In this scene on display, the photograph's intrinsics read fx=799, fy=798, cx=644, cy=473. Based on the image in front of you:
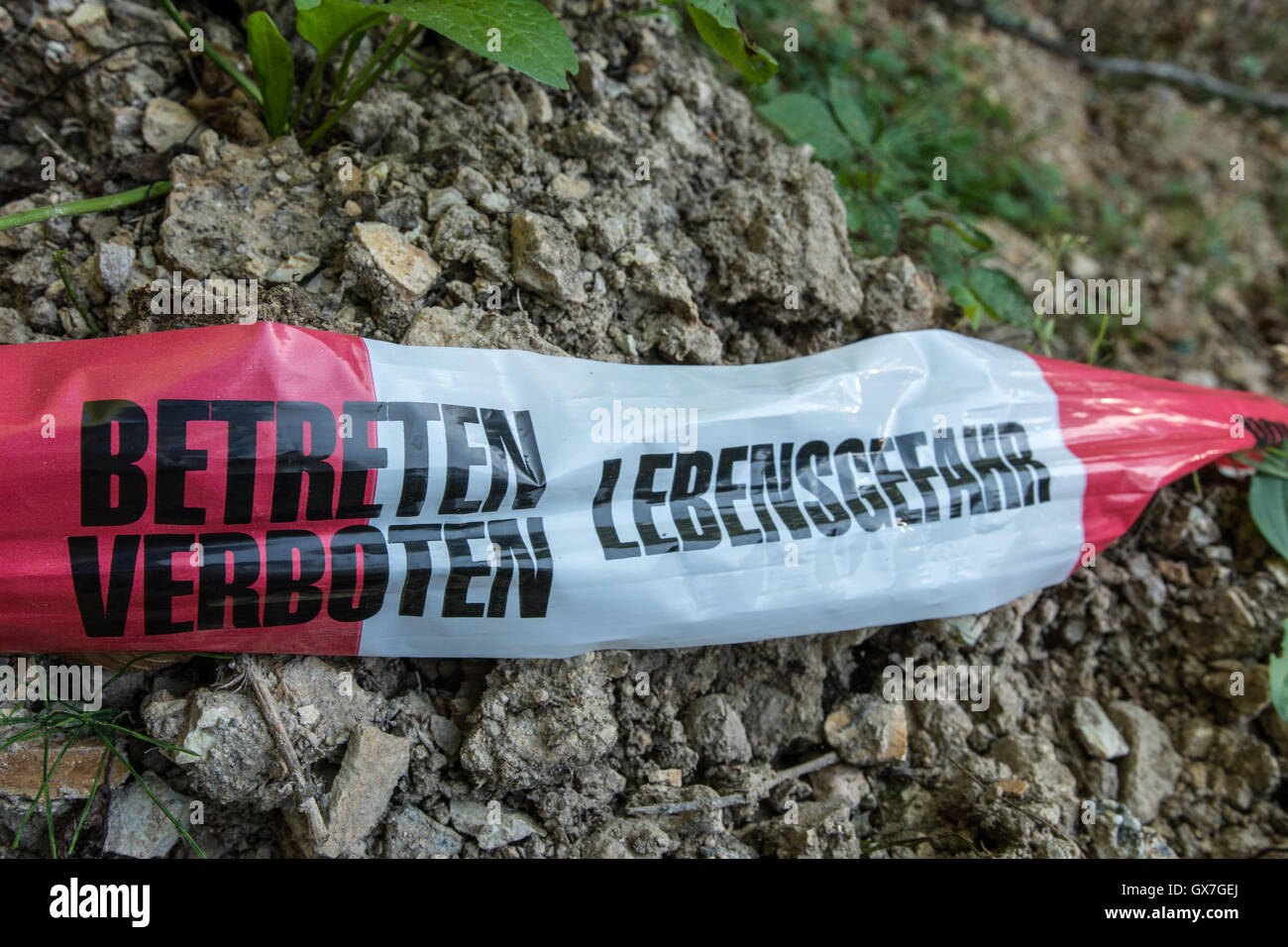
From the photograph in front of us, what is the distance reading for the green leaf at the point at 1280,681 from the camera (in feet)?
5.69

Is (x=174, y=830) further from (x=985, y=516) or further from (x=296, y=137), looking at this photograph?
(x=985, y=516)

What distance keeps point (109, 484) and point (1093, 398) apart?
188 cm

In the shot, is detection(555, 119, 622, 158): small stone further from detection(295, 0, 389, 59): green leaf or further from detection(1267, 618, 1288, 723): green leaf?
detection(1267, 618, 1288, 723): green leaf

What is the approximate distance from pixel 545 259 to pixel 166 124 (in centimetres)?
89

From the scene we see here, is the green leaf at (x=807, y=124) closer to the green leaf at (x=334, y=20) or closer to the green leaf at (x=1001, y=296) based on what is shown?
the green leaf at (x=1001, y=296)

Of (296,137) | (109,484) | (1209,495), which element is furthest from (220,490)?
(1209,495)

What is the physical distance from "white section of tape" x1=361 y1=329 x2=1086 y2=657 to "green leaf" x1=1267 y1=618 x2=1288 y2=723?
0.52m

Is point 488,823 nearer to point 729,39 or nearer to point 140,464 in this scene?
point 140,464

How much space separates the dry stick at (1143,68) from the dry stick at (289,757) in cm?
370

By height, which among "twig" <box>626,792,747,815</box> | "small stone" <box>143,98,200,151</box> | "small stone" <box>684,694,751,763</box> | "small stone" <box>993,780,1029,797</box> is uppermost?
"small stone" <box>143,98,200,151</box>

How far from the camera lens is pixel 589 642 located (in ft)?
4.64

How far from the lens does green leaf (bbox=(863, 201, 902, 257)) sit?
1991 mm

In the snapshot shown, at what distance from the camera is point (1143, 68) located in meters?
3.59

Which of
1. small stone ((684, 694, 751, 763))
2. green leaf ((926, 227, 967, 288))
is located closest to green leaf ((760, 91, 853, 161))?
green leaf ((926, 227, 967, 288))
